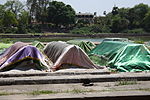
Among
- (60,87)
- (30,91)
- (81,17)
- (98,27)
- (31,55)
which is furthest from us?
(81,17)

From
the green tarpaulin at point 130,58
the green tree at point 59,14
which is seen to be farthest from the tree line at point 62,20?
the green tarpaulin at point 130,58

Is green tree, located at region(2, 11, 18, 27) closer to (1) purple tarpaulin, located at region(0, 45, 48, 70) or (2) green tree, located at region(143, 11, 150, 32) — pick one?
(2) green tree, located at region(143, 11, 150, 32)

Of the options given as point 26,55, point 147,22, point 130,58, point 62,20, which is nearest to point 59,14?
point 62,20

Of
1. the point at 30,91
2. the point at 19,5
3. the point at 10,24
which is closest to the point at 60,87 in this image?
the point at 30,91

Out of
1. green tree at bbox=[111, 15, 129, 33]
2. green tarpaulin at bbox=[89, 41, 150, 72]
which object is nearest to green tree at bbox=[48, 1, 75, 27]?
green tree at bbox=[111, 15, 129, 33]

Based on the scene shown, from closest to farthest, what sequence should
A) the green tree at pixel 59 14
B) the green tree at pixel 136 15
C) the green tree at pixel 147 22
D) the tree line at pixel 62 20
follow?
the tree line at pixel 62 20, the green tree at pixel 147 22, the green tree at pixel 59 14, the green tree at pixel 136 15

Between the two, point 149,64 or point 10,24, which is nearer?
point 149,64

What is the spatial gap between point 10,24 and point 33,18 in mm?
22549

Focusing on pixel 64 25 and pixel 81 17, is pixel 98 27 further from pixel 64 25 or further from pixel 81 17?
pixel 81 17

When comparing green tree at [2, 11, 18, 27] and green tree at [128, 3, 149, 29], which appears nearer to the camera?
green tree at [2, 11, 18, 27]

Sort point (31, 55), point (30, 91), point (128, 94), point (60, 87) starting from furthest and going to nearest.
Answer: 1. point (31, 55)
2. point (60, 87)
3. point (30, 91)
4. point (128, 94)

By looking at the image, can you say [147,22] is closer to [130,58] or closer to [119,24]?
[119,24]

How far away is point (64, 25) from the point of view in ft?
334

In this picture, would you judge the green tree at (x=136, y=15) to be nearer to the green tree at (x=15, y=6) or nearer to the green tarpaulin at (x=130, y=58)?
the green tree at (x=15, y=6)
